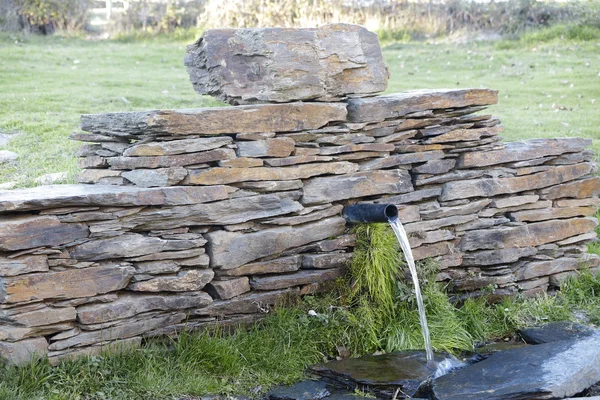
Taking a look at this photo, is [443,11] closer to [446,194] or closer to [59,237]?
[446,194]

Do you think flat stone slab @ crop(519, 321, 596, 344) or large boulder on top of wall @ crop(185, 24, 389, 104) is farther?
flat stone slab @ crop(519, 321, 596, 344)

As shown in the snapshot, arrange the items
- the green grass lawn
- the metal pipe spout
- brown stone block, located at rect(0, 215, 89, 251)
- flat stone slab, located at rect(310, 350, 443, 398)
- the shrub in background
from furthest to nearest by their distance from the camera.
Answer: the shrub in background < the green grass lawn < the metal pipe spout < flat stone slab, located at rect(310, 350, 443, 398) < brown stone block, located at rect(0, 215, 89, 251)

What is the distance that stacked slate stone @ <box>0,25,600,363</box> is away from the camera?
4727 mm

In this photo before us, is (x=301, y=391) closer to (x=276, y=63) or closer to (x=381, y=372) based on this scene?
(x=381, y=372)

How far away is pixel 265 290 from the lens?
555cm

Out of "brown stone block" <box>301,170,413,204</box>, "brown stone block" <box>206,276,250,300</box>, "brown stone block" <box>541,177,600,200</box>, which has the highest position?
"brown stone block" <box>301,170,413,204</box>

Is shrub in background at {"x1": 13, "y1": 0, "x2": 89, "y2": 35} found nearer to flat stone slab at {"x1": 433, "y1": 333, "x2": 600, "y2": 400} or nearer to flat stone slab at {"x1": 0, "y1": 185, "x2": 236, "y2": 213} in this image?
flat stone slab at {"x1": 0, "y1": 185, "x2": 236, "y2": 213}

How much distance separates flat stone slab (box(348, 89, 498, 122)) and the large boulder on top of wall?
0.22m

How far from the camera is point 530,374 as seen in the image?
495 cm

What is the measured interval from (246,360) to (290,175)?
1381 millimetres

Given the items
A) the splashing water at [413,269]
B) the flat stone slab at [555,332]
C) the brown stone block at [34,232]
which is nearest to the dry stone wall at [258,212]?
the brown stone block at [34,232]

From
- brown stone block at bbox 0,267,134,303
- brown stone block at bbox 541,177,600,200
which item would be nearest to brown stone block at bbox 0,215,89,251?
brown stone block at bbox 0,267,134,303

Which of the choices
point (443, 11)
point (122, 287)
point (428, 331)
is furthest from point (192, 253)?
point (443, 11)

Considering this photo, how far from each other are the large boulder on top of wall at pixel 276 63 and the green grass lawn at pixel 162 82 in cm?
211
